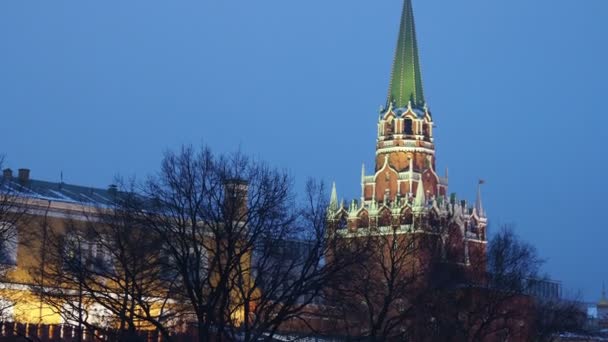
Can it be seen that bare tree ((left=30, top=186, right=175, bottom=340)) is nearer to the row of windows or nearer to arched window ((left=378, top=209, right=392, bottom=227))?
arched window ((left=378, top=209, right=392, bottom=227))

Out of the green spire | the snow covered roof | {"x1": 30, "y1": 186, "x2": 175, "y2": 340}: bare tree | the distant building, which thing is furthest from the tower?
{"x1": 30, "y1": 186, "x2": 175, "y2": 340}: bare tree

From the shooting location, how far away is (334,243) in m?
65.4

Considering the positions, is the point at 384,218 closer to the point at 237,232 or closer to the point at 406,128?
the point at 406,128

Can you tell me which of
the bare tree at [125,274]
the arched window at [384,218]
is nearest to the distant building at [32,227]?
the bare tree at [125,274]

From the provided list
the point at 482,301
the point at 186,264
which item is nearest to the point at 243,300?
the point at 186,264

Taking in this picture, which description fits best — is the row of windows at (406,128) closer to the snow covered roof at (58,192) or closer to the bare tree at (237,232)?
the snow covered roof at (58,192)

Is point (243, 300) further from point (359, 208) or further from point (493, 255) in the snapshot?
point (359, 208)

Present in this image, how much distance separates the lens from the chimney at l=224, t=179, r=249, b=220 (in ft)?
202

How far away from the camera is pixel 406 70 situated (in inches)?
6919

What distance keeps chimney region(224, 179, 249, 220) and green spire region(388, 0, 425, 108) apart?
363ft

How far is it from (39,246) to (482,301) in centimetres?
2701

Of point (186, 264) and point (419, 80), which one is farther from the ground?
point (419, 80)

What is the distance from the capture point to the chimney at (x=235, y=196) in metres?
61.5

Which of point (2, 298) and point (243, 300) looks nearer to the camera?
point (243, 300)
